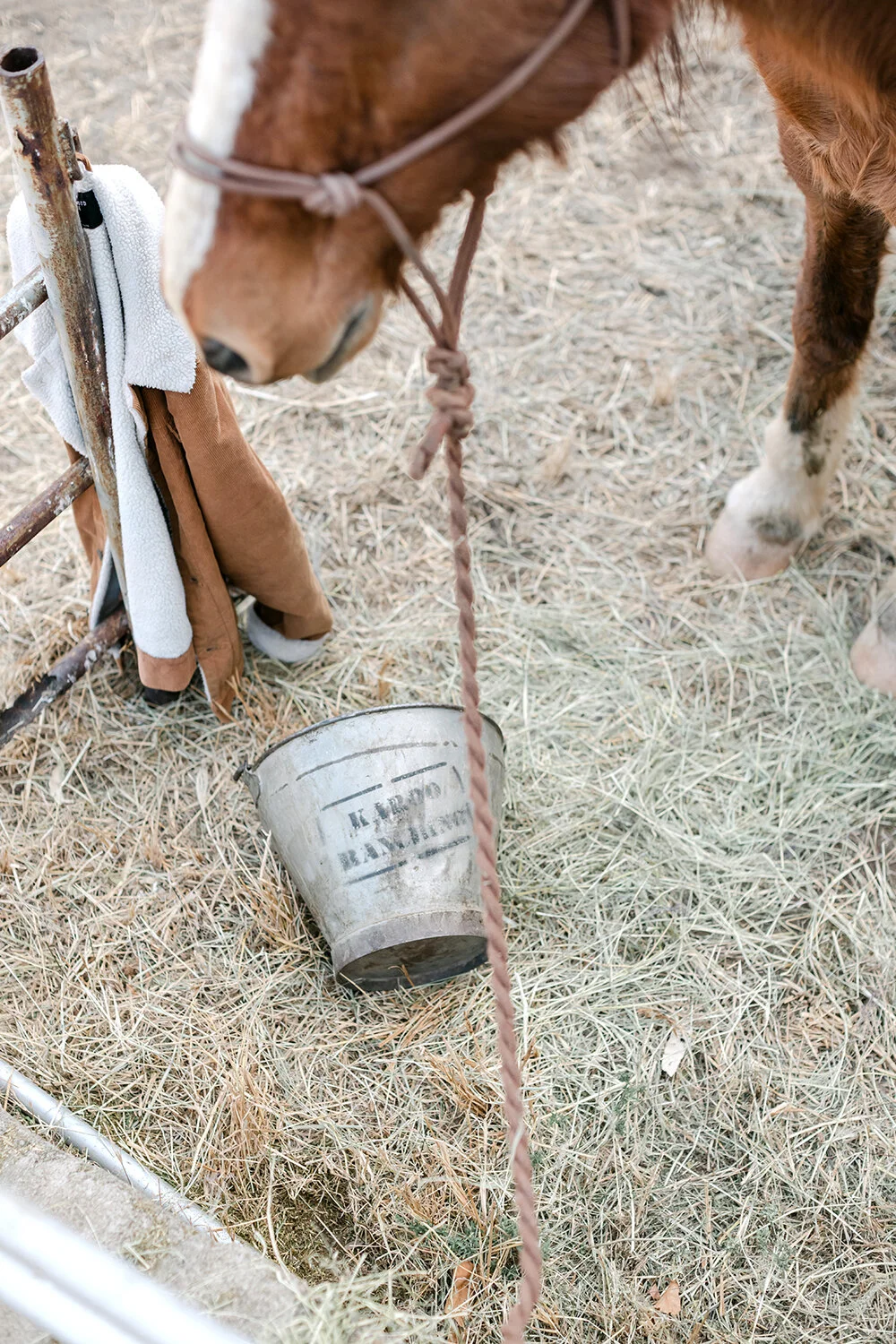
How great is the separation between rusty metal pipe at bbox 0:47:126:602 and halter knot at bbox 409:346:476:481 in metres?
0.93

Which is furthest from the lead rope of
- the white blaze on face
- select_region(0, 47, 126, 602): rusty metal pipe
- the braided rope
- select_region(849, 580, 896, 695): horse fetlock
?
select_region(849, 580, 896, 695): horse fetlock

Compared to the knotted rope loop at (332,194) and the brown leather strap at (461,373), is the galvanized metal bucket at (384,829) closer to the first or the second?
the brown leather strap at (461,373)

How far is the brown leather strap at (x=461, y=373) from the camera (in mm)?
1019

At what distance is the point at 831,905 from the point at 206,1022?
1255mm

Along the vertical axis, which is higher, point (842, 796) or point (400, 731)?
point (400, 731)

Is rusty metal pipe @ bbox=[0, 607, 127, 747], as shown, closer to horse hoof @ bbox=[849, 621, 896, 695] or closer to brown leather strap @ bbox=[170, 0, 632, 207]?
brown leather strap @ bbox=[170, 0, 632, 207]

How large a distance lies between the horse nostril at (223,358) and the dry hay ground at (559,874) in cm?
76

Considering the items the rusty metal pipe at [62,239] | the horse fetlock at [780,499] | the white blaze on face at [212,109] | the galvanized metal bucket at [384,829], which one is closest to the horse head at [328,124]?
the white blaze on face at [212,109]

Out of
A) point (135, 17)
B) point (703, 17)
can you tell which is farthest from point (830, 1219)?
point (135, 17)

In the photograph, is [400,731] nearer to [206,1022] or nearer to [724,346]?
[206,1022]

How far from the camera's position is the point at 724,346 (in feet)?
10.6

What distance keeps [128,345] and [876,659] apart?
69.5 inches

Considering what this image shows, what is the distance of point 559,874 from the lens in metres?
2.15

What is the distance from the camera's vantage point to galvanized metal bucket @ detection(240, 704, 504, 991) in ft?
5.93
